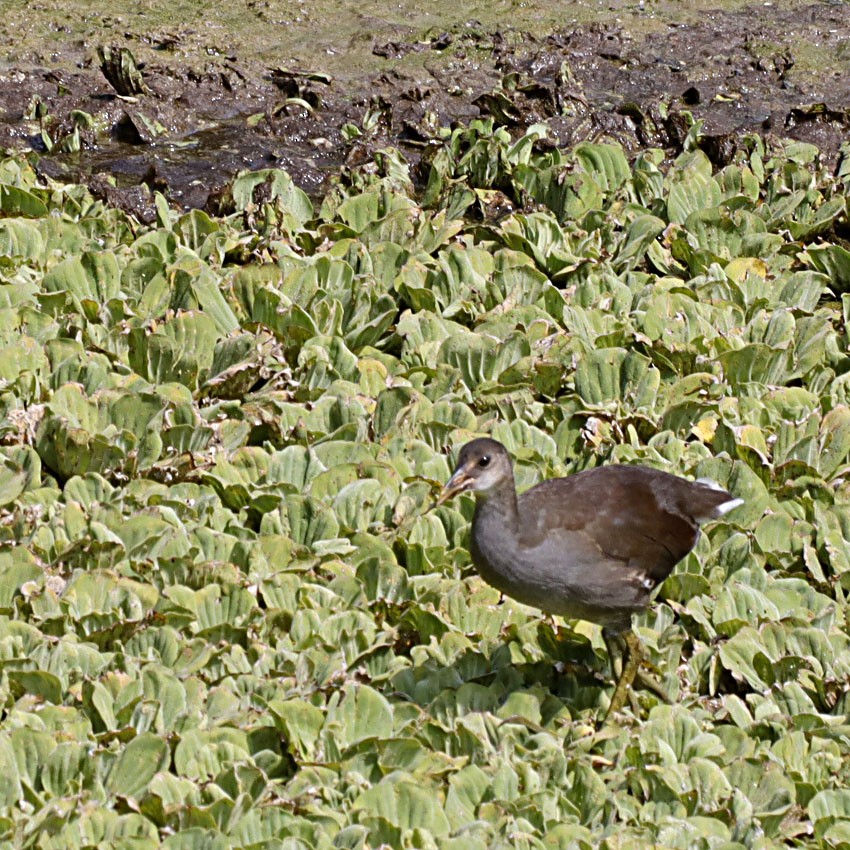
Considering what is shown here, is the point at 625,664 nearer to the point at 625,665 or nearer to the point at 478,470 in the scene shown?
the point at 625,665

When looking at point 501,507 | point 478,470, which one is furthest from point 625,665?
point 478,470

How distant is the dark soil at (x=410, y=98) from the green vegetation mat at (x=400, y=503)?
80cm

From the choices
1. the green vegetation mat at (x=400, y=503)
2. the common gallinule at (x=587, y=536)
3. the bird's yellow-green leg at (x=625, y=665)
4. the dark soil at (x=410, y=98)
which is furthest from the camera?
the dark soil at (x=410, y=98)

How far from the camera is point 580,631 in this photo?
4559 mm

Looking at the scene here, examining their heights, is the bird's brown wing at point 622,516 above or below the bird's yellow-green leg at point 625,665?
above

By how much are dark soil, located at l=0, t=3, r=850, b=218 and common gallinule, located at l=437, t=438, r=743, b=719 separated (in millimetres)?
3717

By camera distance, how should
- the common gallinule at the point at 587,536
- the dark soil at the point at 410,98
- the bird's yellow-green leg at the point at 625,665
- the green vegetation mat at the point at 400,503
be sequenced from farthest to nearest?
the dark soil at the point at 410,98
the bird's yellow-green leg at the point at 625,665
the common gallinule at the point at 587,536
the green vegetation mat at the point at 400,503

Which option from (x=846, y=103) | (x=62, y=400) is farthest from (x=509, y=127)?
(x=62, y=400)

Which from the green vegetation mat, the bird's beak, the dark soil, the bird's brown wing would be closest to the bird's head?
the bird's beak

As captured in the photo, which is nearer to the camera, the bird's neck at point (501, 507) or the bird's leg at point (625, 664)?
the bird's neck at point (501, 507)

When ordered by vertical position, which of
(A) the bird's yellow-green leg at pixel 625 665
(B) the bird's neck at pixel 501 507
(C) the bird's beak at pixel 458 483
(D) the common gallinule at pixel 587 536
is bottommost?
(A) the bird's yellow-green leg at pixel 625 665

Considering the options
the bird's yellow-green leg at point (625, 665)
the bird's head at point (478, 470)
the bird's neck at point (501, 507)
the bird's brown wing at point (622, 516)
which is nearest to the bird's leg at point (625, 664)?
the bird's yellow-green leg at point (625, 665)

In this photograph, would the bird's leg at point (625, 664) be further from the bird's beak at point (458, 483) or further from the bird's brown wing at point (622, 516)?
the bird's beak at point (458, 483)

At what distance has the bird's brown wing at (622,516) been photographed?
4121mm
